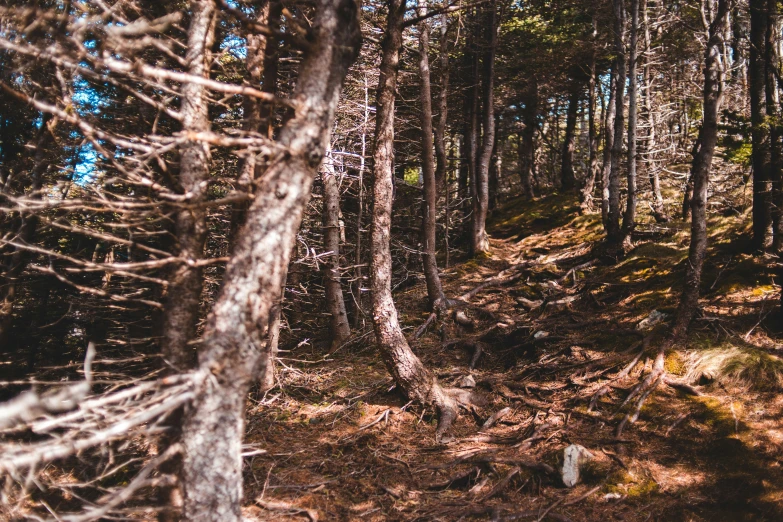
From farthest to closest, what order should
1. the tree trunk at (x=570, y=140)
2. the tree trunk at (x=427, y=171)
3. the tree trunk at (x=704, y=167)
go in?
the tree trunk at (x=570, y=140) < the tree trunk at (x=427, y=171) < the tree trunk at (x=704, y=167)

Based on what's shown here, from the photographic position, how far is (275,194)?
144 inches

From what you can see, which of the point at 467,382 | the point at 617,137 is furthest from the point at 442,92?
the point at 467,382

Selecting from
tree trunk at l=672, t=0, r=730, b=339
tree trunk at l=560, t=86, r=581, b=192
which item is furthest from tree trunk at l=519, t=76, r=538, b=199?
tree trunk at l=672, t=0, r=730, b=339

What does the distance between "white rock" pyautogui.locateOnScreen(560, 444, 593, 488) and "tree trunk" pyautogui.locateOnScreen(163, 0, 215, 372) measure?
4406 millimetres

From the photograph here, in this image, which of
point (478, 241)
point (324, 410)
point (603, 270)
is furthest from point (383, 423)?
point (478, 241)

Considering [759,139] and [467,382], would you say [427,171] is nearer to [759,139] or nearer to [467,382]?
[467,382]

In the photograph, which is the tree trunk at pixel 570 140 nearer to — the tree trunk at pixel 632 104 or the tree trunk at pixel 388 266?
the tree trunk at pixel 632 104

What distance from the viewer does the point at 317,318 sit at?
1315cm

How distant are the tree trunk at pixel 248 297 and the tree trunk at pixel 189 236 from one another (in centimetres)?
124

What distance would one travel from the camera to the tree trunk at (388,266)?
23.9 feet

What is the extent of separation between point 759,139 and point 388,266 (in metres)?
6.14

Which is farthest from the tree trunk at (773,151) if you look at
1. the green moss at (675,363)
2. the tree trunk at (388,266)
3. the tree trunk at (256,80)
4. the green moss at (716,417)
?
the tree trunk at (256,80)

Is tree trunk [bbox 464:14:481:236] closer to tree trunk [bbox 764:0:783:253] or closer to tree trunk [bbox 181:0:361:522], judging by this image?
tree trunk [bbox 764:0:783:253]

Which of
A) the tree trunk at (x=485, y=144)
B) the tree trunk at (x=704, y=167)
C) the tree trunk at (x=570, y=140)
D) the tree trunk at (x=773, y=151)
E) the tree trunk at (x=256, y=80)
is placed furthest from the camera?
the tree trunk at (x=570, y=140)
